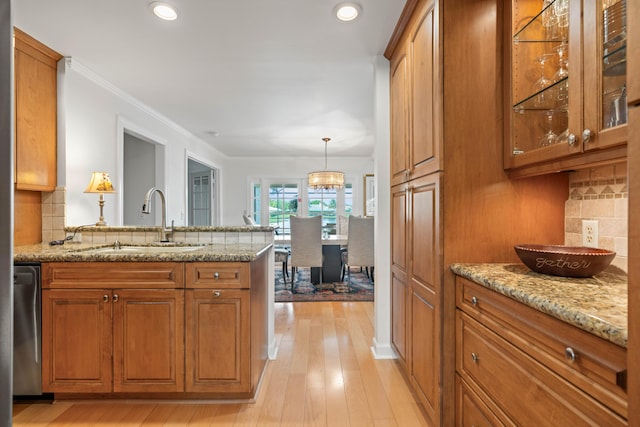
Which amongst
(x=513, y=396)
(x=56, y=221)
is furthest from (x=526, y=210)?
(x=56, y=221)

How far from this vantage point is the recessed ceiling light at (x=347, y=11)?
1.93m

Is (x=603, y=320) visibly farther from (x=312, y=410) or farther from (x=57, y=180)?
(x=57, y=180)

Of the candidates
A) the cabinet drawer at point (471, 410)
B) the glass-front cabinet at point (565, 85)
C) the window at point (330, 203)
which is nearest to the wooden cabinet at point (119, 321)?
the cabinet drawer at point (471, 410)

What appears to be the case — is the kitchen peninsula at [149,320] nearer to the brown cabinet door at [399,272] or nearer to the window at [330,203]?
the brown cabinet door at [399,272]

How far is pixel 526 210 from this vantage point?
154 centimetres

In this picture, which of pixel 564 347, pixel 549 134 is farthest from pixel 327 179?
pixel 564 347

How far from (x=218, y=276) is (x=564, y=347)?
156 centimetres

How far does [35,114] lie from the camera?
7.82ft

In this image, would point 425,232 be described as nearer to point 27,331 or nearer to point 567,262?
point 567,262

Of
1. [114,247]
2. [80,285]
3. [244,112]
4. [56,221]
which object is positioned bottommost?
[80,285]

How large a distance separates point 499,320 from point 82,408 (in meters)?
2.24

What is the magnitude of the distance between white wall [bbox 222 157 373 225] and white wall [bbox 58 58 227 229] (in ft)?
10.4

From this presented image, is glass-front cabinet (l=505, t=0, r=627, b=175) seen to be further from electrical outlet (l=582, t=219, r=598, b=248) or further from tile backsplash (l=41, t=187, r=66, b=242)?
tile backsplash (l=41, t=187, r=66, b=242)

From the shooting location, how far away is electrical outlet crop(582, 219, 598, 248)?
4.49 feet
